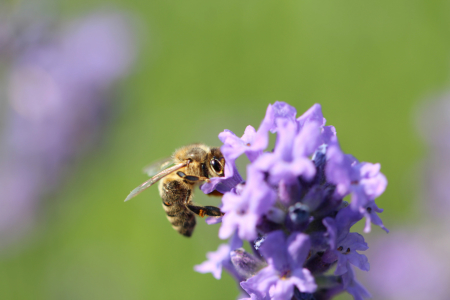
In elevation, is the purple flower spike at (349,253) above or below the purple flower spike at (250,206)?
below

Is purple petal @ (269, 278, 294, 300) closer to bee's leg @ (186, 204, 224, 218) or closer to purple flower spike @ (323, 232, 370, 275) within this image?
purple flower spike @ (323, 232, 370, 275)

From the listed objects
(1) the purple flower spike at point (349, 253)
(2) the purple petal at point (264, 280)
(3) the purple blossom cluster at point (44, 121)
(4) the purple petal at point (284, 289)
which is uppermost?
(3) the purple blossom cluster at point (44, 121)

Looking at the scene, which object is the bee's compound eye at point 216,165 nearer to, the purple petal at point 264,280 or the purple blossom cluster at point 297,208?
the purple blossom cluster at point 297,208

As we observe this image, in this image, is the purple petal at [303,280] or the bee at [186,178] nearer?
the purple petal at [303,280]

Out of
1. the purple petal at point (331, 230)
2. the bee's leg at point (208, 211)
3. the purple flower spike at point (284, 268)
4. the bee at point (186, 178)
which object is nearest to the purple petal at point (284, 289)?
the purple flower spike at point (284, 268)

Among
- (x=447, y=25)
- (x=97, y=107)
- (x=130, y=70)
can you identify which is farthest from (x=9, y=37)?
(x=447, y=25)

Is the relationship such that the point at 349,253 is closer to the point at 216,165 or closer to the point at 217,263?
the point at 217,263

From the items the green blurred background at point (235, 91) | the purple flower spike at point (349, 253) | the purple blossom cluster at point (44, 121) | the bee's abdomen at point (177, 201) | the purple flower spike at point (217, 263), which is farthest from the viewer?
the green blurred background at point (235, 91)

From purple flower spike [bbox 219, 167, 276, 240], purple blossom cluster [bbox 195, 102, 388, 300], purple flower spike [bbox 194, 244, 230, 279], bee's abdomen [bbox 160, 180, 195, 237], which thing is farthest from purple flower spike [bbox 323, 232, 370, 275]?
bee's abdomen [bbox 160, 180, 195, 237]
